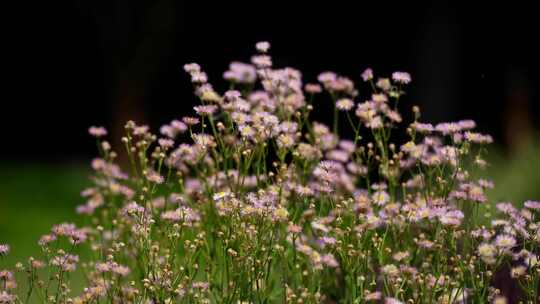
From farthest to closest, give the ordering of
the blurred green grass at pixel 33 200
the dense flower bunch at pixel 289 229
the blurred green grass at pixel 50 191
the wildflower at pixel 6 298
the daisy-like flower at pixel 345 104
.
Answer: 1. the blurred green grass at pixel 33 200
2. the blurred green grass at pixel 50 191
3. the daisy-like flower at pixel 345 104
4. the dense flower bunch at pixel 289 229
5. the wildflower at pixel 6 298

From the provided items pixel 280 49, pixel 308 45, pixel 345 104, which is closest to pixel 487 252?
pixel 345 104

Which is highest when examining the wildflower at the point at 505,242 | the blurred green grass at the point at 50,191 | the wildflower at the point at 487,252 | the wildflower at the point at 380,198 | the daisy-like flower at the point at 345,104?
the blurred green grass at the point at 50,191

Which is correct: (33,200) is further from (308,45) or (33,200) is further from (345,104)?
(345,104)

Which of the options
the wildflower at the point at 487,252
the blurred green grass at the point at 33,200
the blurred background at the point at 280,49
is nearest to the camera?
the wildflower at the point at 487,252

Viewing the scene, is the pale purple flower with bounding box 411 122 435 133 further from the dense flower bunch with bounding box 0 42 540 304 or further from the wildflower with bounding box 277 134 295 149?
the wildflower with bounding box 277 134 295 149

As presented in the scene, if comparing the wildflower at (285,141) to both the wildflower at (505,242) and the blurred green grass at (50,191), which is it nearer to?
the wildflower at (505,242)

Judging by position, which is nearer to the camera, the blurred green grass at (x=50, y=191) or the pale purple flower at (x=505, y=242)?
the pale purple flower at (x=505, y=242)

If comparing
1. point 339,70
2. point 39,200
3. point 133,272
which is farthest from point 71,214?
point 133,272

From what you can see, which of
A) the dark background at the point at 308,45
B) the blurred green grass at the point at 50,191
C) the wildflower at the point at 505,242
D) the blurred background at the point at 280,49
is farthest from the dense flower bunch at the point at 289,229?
the dark background at the point at 308,45
